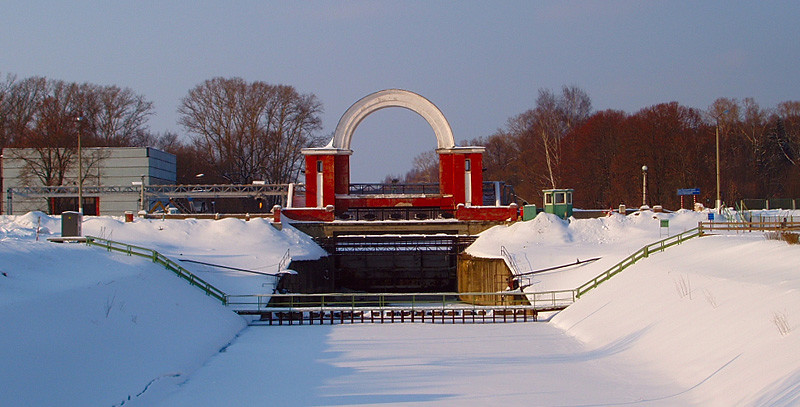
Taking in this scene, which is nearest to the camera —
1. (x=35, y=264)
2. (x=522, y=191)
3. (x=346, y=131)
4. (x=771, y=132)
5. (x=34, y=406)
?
(x=34, y=406)

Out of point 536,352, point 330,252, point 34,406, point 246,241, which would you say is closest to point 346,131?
point 330,252

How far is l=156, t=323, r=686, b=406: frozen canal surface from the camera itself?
1525 centimetres

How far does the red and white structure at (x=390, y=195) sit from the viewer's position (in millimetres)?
51812

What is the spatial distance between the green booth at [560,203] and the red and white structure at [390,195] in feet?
17.8

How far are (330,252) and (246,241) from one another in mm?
6120

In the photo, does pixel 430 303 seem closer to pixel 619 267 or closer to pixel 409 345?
pixel 619 267

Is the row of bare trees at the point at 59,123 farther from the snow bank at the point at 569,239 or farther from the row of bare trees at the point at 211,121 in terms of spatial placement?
the snow bank at the point at 569,239

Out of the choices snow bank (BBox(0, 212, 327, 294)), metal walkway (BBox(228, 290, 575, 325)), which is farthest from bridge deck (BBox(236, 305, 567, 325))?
snow bank (BBox(0, 212, 327, 294))

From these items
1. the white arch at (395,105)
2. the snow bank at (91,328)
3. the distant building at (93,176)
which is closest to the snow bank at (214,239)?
the snow bank at (91,328)

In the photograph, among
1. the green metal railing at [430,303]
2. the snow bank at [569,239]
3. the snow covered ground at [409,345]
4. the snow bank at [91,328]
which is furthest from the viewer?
the snow bank at [569,239]

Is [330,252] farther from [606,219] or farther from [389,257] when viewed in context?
[606,219]

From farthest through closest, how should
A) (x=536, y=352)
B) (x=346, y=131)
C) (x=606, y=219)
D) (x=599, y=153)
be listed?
(x=599, y=153), (x=346, y=131), (x=606, y=219), (x=536, y=352)

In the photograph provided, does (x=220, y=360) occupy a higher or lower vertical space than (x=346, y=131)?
lower

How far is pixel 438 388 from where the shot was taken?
16266 mm
